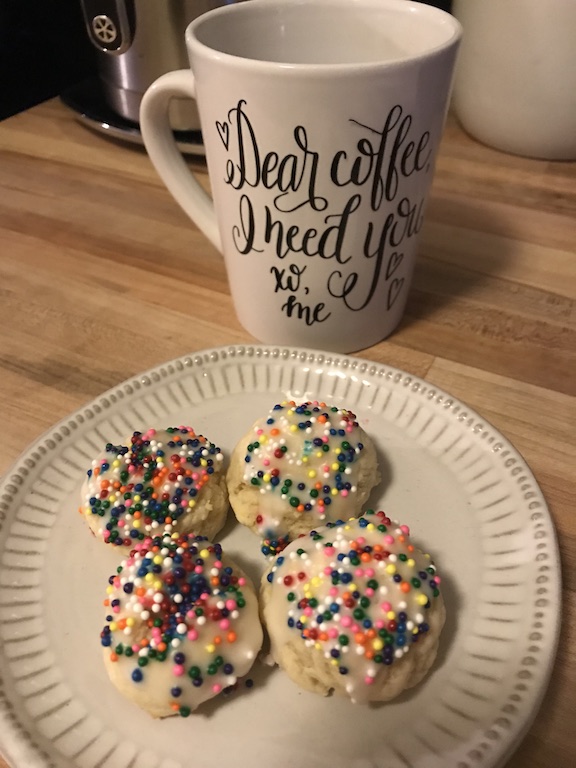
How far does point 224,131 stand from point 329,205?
108 millimetres

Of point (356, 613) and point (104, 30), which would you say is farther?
point (104, 30)

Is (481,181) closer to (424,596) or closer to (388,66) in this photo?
(388,66)

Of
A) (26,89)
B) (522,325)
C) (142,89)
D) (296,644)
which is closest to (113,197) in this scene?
(142,89)

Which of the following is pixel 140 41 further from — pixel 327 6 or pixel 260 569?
pixel 260 569

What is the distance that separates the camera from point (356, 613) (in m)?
0.45

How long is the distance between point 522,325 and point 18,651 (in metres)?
0.59

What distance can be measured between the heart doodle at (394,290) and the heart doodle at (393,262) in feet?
0.05

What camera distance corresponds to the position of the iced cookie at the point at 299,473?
536 millimetres

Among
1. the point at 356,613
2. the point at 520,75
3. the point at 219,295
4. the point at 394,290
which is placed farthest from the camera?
the point at 520,75

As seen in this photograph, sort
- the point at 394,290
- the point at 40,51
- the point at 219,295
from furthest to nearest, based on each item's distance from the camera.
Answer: the point at 40,51, the point at 219,295, the point at 394,290

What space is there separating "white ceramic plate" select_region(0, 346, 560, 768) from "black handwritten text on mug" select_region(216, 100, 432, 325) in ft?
0.22

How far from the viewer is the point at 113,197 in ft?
3.22

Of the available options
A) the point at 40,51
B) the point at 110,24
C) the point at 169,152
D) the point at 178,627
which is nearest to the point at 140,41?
the point at 110,24

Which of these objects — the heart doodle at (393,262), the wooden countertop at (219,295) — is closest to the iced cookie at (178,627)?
the wooden countertop at (219,295)
